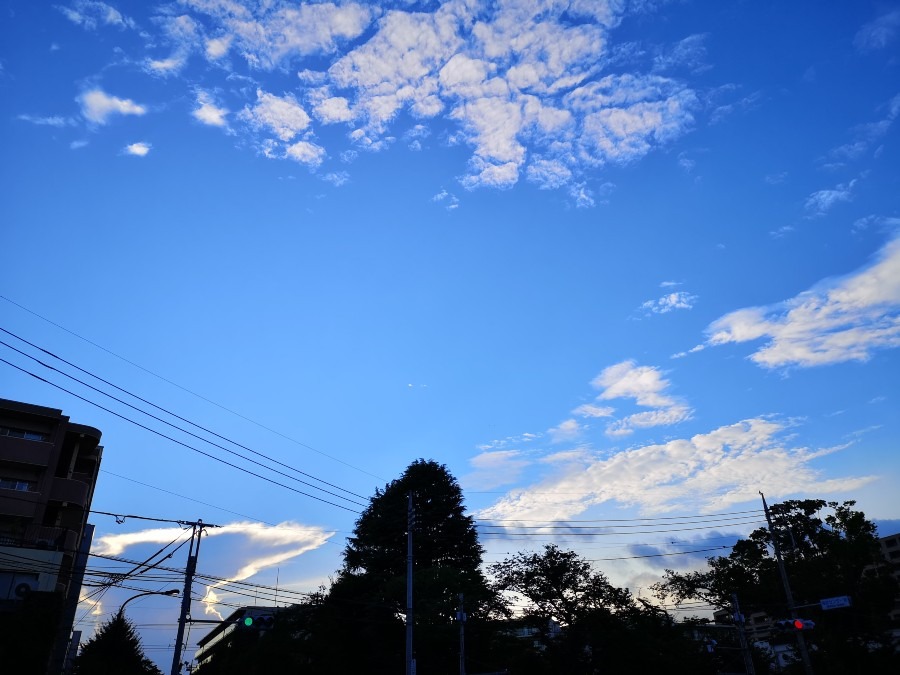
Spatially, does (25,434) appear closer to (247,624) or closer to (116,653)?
(116,653)

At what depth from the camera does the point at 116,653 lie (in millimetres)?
51156

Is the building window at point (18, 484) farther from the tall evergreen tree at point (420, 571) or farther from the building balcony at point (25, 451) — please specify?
the tall evergreen tree at point (420, 571)

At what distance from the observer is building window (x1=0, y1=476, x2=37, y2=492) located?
41000mm

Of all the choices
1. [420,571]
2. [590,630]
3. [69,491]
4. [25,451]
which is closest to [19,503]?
[69,491]

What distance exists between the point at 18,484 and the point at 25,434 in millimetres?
3350

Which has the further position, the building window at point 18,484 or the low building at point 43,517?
the building window at point 18,484

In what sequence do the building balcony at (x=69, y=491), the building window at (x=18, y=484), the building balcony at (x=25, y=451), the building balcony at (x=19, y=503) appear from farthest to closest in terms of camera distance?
the building balcony at (x=69, y=491) → the building balcony at (x=25, y=451) → the building window at (x=18, y=484) → the building balcony at (x=19, y=503)

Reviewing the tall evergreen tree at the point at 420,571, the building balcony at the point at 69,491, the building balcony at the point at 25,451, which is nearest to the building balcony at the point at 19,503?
the building balcony at the point at 69,491

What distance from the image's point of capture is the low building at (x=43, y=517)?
3709 centimetres

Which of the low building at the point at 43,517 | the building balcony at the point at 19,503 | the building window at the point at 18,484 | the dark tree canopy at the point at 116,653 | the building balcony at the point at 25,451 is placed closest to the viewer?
the low building at the point at 43,517

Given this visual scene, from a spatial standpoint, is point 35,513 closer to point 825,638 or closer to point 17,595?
point 17,595

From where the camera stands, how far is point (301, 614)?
49125 mm

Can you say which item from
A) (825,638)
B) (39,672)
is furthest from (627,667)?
(39,672)

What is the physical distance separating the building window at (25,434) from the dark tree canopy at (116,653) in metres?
18.6
